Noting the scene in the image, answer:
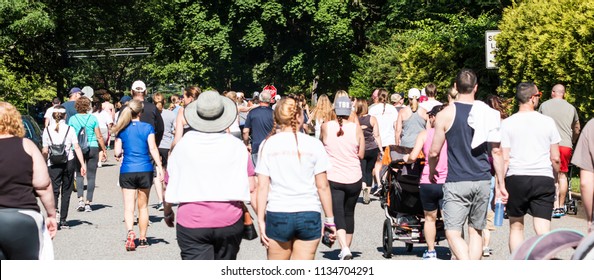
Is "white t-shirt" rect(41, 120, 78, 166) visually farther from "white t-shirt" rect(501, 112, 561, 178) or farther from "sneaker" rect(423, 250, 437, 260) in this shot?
"white t-shirt" rect(501, 112, 561, 178)

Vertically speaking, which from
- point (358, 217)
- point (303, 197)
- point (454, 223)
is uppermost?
point (303, 197)

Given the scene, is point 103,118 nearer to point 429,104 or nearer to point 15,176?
point 429,104

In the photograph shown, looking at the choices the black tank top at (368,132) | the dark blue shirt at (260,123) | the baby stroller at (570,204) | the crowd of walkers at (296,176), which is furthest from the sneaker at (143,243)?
the baby stroller at (570,204)

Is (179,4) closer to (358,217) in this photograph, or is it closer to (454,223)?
(358,217)

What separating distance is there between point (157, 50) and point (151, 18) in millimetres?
6503

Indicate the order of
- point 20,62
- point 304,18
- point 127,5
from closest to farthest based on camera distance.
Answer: point 20,62 → point 127,5 → point 304,18

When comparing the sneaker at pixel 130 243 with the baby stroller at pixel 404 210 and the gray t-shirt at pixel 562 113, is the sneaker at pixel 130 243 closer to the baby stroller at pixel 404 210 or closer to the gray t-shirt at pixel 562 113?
the baby stroller at pixel 404 210

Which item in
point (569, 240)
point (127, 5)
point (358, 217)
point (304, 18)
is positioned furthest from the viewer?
point (304, 18)

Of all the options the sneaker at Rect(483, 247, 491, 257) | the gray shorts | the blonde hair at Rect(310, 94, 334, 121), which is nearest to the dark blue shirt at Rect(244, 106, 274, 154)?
the blonde hair at Rect(310, 94, 334, 121)

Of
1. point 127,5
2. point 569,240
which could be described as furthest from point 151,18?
point 569,240

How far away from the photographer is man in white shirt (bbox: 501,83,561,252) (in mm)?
8828

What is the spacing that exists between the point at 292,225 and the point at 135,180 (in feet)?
15.7

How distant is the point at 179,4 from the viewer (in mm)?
49562

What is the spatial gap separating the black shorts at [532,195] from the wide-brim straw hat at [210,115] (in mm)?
3105
